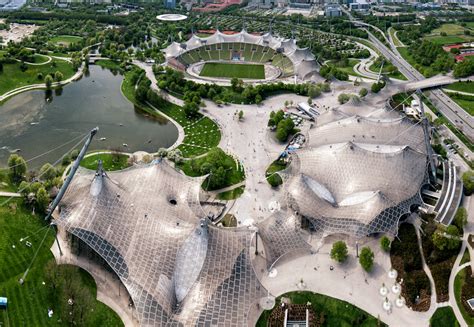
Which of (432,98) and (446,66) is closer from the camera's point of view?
(432,98)

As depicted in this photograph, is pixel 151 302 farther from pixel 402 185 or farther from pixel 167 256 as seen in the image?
pixel 402 185

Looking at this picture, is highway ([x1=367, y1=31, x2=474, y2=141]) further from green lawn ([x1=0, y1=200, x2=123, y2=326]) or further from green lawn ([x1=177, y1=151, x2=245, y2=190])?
green lawn ([x1=0, y1=200, x2=123, y2=326])

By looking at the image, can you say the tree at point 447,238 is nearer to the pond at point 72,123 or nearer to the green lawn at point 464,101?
the green lawn at point 464,101

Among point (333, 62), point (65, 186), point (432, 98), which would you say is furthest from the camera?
point (333, 62)

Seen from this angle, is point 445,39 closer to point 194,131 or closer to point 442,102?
point 442,102

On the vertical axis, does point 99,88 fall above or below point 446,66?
below

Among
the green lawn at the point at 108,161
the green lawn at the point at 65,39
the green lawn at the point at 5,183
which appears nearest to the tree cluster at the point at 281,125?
the green lawn at the point at 108,161

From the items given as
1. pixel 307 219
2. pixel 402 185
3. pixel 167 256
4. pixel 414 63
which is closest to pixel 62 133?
pixel 167 256
